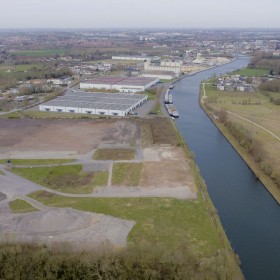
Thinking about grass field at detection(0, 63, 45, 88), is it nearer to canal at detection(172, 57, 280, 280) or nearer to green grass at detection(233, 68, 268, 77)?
canal at detection(172, 57, 280, 280)

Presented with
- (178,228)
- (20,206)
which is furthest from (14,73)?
(178,228)

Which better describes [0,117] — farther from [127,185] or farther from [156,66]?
[156,66]

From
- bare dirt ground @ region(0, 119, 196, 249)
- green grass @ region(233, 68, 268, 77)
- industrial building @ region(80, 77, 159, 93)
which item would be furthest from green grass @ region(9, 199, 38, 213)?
green grass @ region(233, 68, 268, 77)

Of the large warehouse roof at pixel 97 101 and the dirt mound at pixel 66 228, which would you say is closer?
the dirt mound at pixel 66 228

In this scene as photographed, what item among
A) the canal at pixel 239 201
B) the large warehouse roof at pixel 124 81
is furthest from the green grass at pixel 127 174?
the large warehouse roof at pixel 124 81

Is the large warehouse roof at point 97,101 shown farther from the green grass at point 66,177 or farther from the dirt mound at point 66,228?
the dirt mound at point 66,228

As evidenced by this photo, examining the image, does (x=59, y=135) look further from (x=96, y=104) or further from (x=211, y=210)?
(x=211, y=210)

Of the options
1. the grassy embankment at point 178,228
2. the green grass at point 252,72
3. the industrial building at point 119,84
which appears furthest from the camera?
the green grass at point 252,72
